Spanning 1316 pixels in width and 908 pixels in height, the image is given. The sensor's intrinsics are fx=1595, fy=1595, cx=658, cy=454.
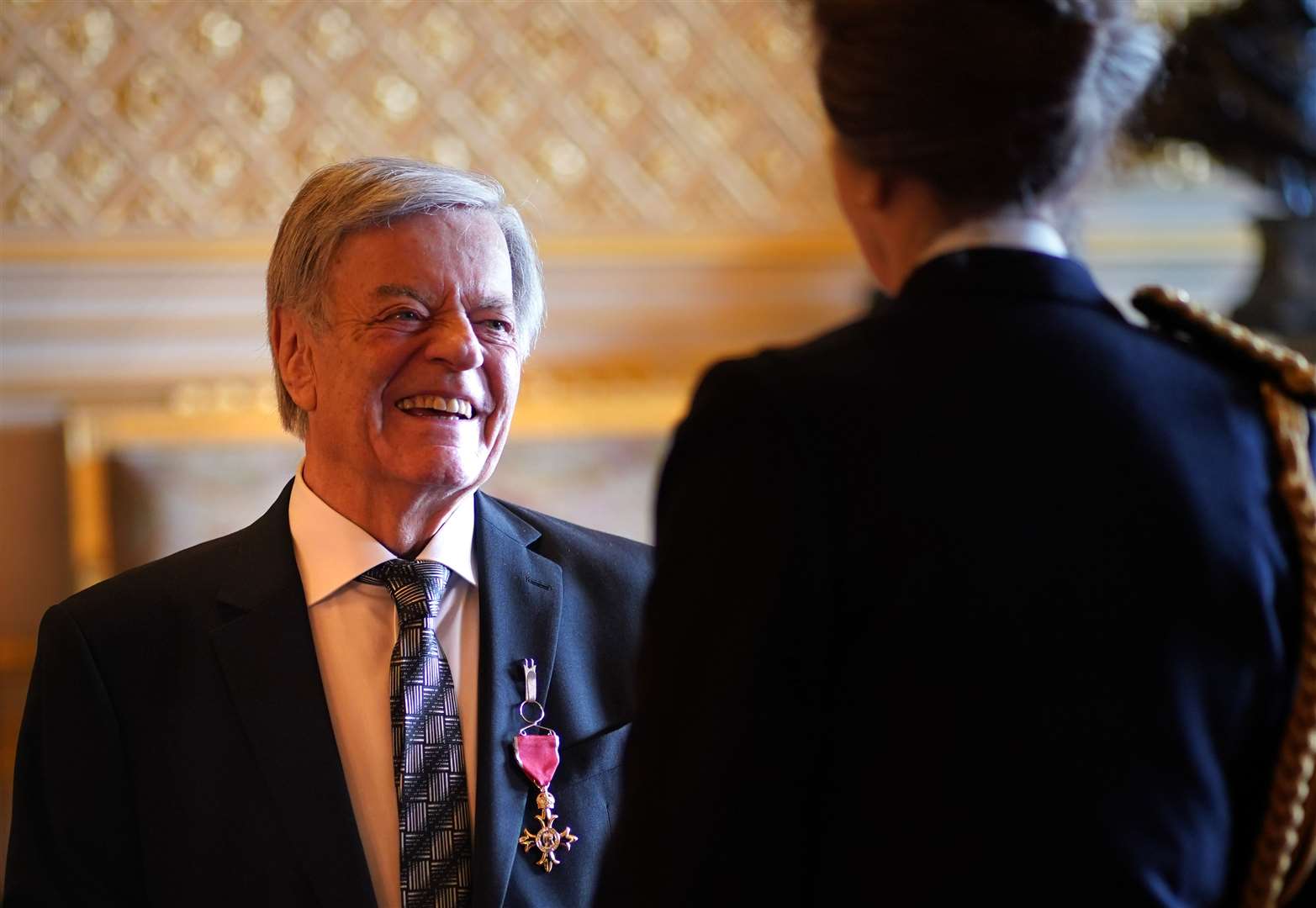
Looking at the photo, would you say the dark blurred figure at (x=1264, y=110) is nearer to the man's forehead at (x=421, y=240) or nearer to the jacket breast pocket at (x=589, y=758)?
the man's forehead at (x=421, y=240)

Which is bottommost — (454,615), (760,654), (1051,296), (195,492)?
(195,492)

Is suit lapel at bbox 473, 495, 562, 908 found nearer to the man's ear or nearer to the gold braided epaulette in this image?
the man's ear

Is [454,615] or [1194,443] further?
[454,615]

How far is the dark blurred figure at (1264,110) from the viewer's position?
3068 millimetres

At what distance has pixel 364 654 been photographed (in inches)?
58.6

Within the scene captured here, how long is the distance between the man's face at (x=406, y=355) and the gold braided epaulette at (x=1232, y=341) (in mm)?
666

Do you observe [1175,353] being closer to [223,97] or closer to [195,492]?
[195,492]

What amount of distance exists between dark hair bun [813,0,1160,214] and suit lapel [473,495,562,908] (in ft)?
2.25

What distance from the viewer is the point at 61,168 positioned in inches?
122

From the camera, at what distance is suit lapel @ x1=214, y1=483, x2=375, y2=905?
1362mm

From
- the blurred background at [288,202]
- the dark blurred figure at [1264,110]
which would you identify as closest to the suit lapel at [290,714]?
the blurred background at [288,202]

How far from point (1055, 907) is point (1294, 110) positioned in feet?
8.43

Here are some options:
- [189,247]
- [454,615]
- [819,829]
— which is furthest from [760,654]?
[189,247]

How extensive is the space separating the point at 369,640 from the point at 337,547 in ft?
0.30
